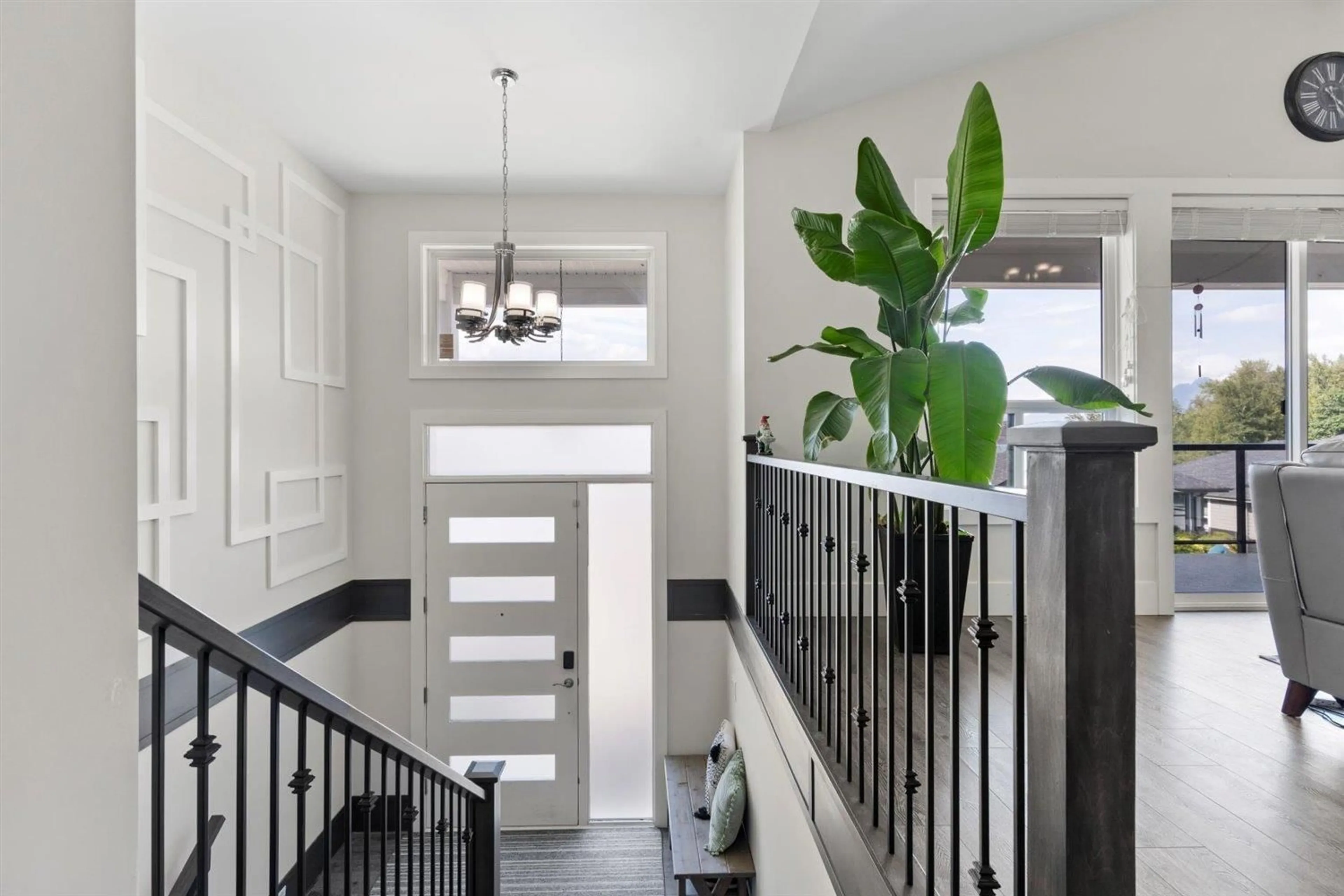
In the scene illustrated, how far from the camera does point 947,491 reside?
1.08 metres

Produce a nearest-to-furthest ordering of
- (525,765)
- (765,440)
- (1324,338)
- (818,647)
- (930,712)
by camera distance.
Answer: (930,712)
(818,647)
(765,440)
(1324,338)
(525,765)

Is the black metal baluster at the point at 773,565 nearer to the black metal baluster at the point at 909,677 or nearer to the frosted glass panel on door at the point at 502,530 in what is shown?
the black metal baluster at the point at 909,677

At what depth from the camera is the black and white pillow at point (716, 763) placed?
140 inches

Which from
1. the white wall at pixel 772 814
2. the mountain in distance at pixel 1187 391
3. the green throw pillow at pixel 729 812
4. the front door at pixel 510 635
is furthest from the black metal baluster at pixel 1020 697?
the front door at pixel 510 635

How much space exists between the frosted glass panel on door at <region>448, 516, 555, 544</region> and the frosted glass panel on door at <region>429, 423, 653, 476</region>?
0.28m

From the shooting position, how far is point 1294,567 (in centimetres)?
200

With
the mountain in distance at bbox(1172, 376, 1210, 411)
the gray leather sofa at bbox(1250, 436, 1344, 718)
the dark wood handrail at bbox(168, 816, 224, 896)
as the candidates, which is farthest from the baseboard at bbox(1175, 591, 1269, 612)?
the dark wood handrail at bbox(168, 816, 224, 896)

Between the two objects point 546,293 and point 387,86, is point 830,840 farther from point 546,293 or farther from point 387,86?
point 387,86

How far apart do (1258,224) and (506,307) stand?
12.3ft

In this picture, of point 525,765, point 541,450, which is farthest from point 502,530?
point 525,765

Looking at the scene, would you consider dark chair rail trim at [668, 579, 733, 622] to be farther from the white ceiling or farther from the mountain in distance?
the mountain in distance

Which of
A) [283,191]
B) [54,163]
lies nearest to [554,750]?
[283,191]

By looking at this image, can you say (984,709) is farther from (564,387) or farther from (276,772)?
(564,387)

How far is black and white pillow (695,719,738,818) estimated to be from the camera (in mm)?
3559
